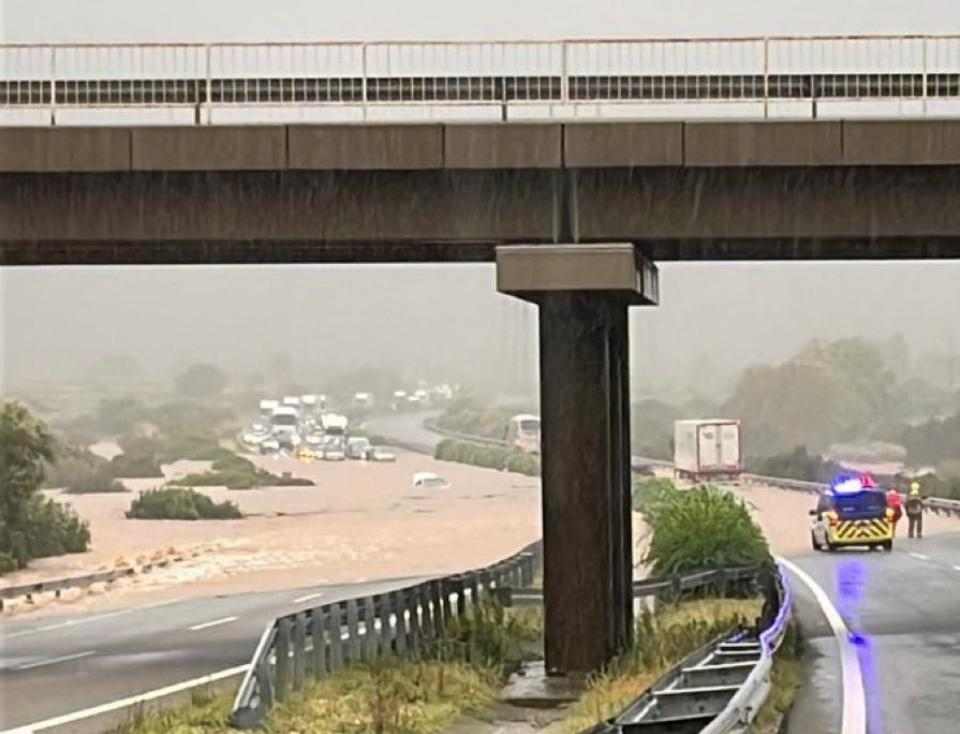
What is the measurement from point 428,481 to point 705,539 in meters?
33.7

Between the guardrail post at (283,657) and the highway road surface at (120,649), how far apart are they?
236 cm

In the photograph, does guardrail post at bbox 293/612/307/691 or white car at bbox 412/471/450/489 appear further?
white car at bbox 412/471/450/489

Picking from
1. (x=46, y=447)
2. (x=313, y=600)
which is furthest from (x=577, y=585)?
(x=46, y=447)

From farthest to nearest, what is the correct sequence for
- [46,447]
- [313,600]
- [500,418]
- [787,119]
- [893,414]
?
1. [893,414]
2. [500,418]
3. [46,447]
4. [313,600]
5. [787,119]

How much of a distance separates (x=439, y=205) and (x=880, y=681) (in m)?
7.59

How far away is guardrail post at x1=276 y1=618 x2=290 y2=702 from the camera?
1738 centimetres

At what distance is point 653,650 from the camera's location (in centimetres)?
2166

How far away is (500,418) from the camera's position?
6247cm

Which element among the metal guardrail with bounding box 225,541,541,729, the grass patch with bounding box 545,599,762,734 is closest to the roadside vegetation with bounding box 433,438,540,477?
the grass patch with bounding box 545,599,762,734

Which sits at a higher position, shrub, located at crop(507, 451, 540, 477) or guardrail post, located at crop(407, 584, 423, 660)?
shrub, located at crop(507, 451, 540, 477)

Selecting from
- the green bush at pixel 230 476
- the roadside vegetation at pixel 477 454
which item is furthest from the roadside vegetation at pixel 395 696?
the roadside vegetation at pixel 477 454

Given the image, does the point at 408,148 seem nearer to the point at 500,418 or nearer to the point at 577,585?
the point at 577,585

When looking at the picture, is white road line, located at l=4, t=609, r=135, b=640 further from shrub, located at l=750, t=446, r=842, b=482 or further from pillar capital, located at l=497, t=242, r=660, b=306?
shrub, located at l=750, t=446, r=842, b=482

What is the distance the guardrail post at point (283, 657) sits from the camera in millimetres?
17381
